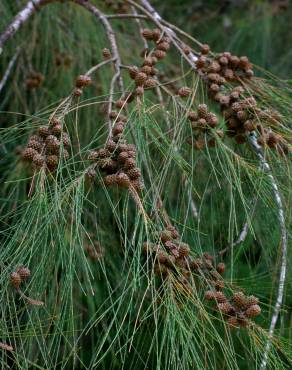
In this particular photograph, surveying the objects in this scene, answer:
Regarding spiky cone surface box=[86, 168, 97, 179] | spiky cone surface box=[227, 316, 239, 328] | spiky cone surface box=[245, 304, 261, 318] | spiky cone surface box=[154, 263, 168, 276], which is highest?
spiky cone surface box=[86, 168, 97, 179]

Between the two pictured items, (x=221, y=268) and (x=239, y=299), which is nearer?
(x=239, y=299)

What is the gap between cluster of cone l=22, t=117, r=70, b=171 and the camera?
119 centimetres

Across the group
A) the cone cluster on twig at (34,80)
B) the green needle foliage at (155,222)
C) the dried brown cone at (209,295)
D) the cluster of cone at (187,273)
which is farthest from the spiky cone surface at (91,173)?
the cone cluster on twig at (34,80)

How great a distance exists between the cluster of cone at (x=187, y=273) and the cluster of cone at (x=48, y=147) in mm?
197

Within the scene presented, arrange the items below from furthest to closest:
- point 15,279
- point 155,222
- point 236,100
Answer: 1. point 236,100
2. point 155,222
3. point 15,279

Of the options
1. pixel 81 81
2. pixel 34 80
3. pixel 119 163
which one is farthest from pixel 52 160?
pixel 34 80

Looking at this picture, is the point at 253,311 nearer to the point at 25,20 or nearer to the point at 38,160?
the point at 38,160

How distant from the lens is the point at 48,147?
1209 mm

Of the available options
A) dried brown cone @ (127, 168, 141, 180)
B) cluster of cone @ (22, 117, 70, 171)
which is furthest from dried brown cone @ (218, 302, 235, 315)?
cluster of cone @ (22, 117, 70, 171)

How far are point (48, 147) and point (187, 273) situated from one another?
0.30 m

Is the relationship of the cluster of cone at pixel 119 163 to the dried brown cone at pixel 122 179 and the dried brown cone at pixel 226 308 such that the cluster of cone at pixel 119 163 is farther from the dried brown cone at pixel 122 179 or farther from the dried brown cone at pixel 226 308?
the dried brown cone at pixel 226 308

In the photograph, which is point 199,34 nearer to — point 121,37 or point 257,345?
point 121,37

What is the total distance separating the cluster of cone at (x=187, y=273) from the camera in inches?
45.8

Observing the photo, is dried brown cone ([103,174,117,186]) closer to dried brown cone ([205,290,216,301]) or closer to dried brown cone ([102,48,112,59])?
dried brown cone ([205,290,216,301])
